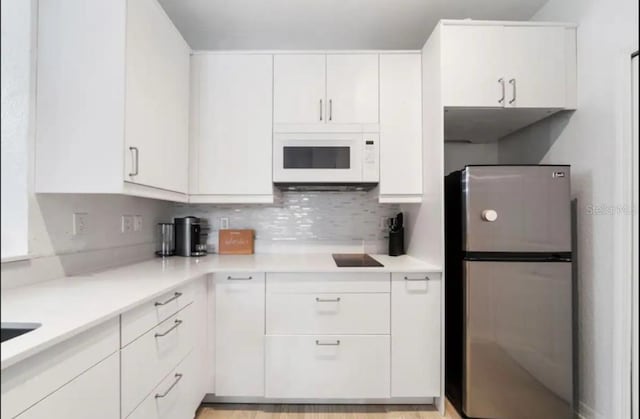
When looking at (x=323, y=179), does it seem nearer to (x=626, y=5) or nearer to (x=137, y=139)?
(x=137, y=139)

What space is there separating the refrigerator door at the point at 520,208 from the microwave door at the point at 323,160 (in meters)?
0.72

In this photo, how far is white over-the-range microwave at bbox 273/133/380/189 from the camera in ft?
6.88

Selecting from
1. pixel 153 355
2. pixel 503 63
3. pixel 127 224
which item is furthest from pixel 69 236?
pixel 503 63

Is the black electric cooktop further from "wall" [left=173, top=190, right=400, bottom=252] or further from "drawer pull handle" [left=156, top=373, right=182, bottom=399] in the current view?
"drawer pull handle" [left=156, top=373, right=182, bottom=399]

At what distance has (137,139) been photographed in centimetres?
146

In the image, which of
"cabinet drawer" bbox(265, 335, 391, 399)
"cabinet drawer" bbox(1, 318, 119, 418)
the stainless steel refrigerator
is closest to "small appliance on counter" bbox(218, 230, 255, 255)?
"cabinet drawer" bbox(265, 335, 391, 399)

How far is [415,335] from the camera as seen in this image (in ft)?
5.98

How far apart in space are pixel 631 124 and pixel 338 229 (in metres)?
1.74

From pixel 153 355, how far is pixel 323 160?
1403mm

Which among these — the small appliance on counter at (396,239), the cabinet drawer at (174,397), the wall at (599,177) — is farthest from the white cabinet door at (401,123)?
the cabinet drawer at (174,397)

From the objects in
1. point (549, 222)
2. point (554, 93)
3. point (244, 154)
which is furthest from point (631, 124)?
point (244, 154)

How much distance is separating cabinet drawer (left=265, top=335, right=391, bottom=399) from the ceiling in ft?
6.44

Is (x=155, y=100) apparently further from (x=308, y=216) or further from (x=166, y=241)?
(x=308, y=216)

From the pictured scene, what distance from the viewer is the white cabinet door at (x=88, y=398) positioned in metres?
0.81
